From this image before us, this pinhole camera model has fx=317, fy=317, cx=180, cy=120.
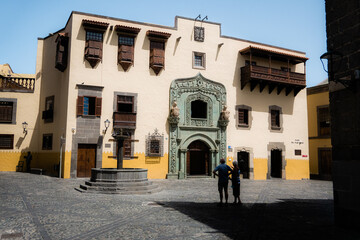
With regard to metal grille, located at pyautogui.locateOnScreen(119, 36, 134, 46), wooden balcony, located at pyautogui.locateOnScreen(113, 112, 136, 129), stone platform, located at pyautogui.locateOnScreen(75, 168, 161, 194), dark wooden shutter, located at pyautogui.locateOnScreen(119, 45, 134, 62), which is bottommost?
stone platform, located at pyautogui.locateOnScreen(75, 168, 161, 194)

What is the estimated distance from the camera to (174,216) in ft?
28.4

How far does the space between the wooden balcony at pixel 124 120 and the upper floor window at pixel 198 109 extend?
17.8 feet

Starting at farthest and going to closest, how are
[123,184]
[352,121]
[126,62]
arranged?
[126,62], [123,184], [352,121]

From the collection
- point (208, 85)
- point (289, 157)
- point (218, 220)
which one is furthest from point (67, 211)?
point (289, 157)

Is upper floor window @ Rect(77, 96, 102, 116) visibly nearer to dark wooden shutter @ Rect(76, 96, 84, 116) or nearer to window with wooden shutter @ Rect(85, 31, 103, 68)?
dark wooden shutter @ Rect(76, 96, 84, 116)

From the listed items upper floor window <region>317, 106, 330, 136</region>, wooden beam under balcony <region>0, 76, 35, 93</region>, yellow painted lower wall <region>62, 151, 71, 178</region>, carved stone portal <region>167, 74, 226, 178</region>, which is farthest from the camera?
upper floor window <region>317, 106, 330, 136</region>

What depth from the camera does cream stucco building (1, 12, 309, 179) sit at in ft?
67.8

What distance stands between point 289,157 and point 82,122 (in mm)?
16580

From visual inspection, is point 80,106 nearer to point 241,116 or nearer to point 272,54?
point 241,116

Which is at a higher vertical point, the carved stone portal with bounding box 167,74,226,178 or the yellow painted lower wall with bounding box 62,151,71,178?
the carved stone portal with bounding box 167,74,226,178

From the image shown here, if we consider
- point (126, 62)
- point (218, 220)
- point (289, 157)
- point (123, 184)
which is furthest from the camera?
point (289, 157)

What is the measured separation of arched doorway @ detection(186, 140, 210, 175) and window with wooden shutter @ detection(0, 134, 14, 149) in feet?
42.1

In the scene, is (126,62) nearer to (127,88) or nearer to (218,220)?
(127,88)

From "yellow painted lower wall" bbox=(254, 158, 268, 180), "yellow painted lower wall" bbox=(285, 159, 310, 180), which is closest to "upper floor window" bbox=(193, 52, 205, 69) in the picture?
"yellow painted lower wall" bbox=(254, 158, 268, 180)
